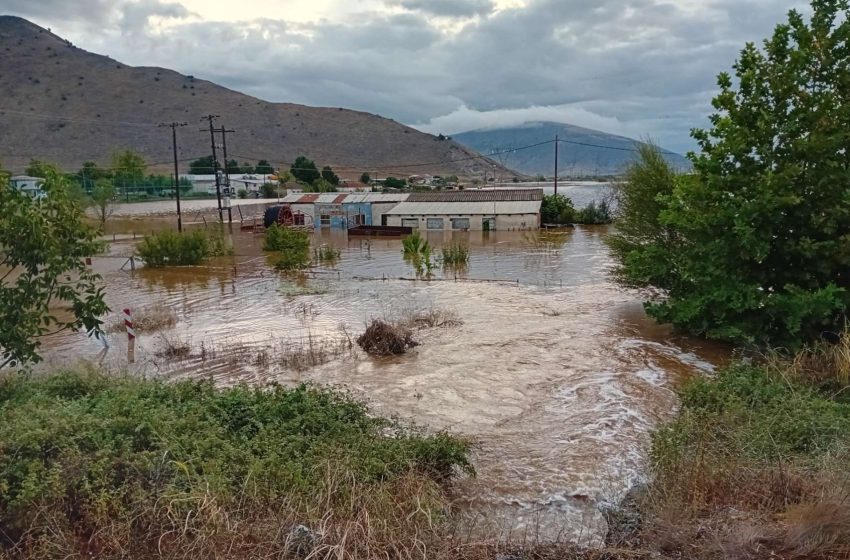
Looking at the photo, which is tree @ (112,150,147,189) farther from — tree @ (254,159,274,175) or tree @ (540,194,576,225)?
tree @ (540,194,576,225)

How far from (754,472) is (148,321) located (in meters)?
17.0

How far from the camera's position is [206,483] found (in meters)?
5.57

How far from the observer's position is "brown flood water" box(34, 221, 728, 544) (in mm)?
8086

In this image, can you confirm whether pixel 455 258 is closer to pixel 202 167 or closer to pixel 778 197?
pixel 778 197

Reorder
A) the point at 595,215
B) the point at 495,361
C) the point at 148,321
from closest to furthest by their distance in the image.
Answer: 1. the point at 495,361
2. the point at 148,321
3. the point at 595,215

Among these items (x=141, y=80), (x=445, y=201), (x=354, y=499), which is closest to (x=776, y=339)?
(x=354, y=499)

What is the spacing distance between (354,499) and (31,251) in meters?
6.23

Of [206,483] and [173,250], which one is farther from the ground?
[206,483]

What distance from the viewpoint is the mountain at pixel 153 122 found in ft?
349

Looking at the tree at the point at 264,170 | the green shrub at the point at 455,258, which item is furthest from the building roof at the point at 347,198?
the tree at the point at 264,170

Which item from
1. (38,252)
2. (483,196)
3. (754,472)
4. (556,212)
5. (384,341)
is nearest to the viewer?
(754,472)

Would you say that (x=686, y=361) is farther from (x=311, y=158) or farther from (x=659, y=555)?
(x=311, y=158)

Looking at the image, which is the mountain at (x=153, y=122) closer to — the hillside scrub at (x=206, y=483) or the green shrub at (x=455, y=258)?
the green shrub at (x=455, y=258)

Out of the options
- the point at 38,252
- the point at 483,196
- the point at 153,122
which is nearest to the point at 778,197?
the point at 38,252
